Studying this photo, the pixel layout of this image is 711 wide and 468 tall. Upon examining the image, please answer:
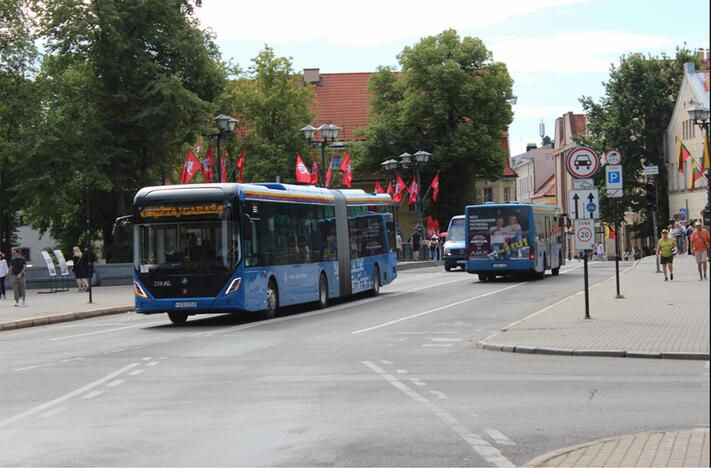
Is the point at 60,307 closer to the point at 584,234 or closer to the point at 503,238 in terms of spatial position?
the point at 503,238

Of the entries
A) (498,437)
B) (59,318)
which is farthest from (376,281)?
(498,437)

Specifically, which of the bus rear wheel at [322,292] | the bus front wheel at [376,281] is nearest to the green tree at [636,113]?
the bus front wheel at [376,281]

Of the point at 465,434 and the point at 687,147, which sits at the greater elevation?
the point at 687,147

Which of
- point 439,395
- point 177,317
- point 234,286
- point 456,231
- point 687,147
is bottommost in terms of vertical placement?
point 439,395

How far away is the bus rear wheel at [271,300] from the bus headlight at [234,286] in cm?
179

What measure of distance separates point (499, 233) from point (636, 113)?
1838 inches

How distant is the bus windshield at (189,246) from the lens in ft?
82.7

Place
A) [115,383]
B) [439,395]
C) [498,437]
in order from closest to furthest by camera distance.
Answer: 1. [498,437]
2. [439,395]
3. [115,383]

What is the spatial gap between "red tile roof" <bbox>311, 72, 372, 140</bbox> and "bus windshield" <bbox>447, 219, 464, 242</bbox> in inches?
1721

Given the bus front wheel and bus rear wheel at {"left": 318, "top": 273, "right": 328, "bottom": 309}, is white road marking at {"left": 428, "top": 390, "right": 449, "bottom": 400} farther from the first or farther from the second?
the bus front wheel

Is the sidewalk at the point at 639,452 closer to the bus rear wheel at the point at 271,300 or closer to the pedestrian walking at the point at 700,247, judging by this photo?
the bus rear wheel at the point at 271,300

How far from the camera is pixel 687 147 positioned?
8525 centimetres

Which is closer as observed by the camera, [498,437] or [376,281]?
[498,437]

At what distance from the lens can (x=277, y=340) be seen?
21188mm
